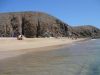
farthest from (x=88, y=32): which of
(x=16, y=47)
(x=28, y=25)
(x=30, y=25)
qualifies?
(x=16, y=47)

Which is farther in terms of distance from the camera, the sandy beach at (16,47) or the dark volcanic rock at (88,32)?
the dark volcanic rock at (88,32)

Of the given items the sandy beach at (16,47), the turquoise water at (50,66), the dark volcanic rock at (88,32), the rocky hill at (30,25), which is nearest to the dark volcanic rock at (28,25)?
the rocky hill at (30,25)

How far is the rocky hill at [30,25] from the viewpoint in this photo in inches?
4097

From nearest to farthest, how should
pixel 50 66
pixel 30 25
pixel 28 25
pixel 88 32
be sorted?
pixel 50 66
pixel 28 25
pixel 30 25
pixel 88 32

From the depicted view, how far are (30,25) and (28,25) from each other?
0.84 metres

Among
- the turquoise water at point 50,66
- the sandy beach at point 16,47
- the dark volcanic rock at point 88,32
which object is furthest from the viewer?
the dark volcanic rock at point 88,32

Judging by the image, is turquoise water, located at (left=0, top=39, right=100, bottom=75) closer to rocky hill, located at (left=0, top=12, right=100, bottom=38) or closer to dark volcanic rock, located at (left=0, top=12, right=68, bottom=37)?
rocky hill, located at (left=0, top=12, right=100, bottom=38)

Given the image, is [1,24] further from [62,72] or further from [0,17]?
[62,72]

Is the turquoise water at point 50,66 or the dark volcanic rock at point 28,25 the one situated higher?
the dark volcanic rock at point 28,25

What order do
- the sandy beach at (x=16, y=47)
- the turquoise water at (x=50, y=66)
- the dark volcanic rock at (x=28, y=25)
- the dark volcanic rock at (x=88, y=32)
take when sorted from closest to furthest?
the turquoise water at (x=50, y=66) < the sandy beach at (x=16, y=47) < the dark volcanic rock at (x=28, y=25) < the dark volcanic rock at (x=88, y=32)

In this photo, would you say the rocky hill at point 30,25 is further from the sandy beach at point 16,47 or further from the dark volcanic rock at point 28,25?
the sandy beach at point 16,47

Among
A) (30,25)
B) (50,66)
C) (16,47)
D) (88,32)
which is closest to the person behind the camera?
(50,66)

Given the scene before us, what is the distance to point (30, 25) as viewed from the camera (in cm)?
10912

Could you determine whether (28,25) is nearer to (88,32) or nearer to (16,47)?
(16,47)
